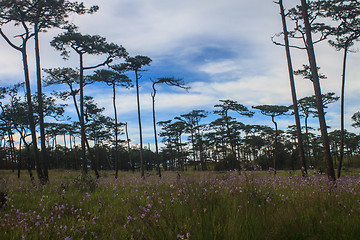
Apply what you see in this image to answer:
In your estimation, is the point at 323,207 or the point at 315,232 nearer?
the point at 315,232

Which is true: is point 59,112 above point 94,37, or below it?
below

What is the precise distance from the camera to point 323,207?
391 cm

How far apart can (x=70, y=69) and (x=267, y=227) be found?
2286 centimetres

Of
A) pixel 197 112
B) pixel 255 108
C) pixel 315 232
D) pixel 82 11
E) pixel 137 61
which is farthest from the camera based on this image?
pixel 197 112

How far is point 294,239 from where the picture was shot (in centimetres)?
282

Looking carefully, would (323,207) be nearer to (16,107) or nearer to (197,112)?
(16,107)

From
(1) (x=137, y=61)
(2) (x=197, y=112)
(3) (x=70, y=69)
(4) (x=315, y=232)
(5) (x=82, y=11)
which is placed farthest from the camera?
(2) (x=197, y=112)

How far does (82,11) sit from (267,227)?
16.5 m

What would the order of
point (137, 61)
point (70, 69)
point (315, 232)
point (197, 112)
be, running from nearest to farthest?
point (315, 232) < point (70, 69) < point (137, 61) < point (197, 112)

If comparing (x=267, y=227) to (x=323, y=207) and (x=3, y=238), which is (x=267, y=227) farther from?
(x=3, y=238)

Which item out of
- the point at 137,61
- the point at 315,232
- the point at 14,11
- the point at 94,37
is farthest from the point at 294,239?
the point at 137,61

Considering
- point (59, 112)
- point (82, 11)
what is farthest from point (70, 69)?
point (82, 11)

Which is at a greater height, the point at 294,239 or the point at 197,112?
the point at 197,112

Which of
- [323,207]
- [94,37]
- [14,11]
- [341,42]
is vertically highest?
[94,37]
